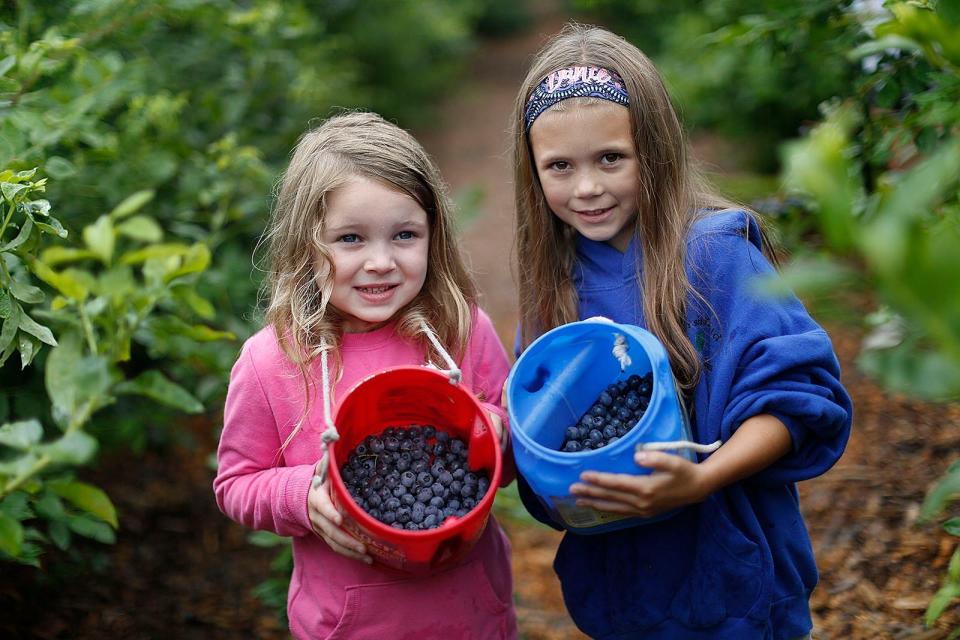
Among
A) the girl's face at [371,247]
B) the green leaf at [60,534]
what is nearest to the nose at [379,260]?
the girl's face at [371,247]

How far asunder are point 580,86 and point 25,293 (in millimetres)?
1133

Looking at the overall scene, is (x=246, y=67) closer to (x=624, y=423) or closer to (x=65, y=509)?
(x=65, y=509)

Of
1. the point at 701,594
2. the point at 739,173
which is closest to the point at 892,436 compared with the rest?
the point at 701,594

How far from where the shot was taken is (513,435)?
1587 mm

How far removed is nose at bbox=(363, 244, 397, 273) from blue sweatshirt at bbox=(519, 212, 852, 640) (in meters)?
0.44

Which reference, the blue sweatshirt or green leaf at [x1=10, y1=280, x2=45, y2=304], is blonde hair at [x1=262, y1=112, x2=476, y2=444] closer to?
the blue sweatshirt

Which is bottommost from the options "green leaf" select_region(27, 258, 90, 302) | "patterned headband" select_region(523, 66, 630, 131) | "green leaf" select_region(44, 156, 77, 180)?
"green leaf" select_region(44, 156, 77, 180)

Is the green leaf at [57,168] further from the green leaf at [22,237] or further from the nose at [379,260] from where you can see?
the nose at [379,260]

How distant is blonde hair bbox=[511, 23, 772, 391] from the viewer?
1.76 m

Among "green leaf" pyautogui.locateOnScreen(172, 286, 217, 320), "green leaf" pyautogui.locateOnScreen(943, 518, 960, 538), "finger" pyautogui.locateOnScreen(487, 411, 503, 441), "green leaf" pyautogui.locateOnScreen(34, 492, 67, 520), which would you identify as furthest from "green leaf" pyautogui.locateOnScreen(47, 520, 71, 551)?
"green leaf" pyautogui.locateOnScreen(943, 518, 960, 538)

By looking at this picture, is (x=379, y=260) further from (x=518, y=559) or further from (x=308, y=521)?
(x=518, y=559)

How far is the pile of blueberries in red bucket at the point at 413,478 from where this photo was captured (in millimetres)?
1629

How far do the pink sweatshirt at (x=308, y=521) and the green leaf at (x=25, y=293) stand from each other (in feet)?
1.36

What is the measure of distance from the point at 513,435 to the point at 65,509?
1.26 metres
